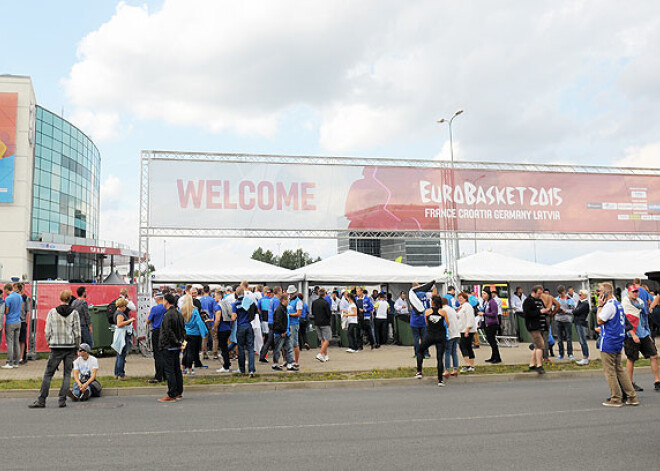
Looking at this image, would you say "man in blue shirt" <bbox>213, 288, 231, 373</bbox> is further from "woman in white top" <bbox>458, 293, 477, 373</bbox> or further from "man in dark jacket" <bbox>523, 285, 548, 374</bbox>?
"man in dark jacket" <bbox>523, 285, 548, 374</bbox>

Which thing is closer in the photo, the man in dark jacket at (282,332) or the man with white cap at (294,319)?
the man in dark jacket at (282,332)

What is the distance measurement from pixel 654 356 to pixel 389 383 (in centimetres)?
450

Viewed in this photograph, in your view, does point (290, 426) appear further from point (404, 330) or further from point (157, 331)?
point (404, 330)

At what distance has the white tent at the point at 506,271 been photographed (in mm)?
19500

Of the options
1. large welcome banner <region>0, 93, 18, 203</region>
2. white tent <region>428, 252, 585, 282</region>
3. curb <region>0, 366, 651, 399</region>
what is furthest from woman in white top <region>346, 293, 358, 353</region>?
large welcome banner <region>0, 93, 18, 203</region>

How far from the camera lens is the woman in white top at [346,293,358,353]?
48.8 ft

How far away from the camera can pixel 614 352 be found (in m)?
7.78

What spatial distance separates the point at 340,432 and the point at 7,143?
A: 40345 mm

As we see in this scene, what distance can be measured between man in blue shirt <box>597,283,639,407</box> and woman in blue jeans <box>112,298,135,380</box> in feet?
27.4

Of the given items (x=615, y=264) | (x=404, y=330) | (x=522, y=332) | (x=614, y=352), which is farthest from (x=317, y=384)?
(x=615, y=264)

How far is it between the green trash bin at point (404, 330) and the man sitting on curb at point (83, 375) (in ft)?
34.1

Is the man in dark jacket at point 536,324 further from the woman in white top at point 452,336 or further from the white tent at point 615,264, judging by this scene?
the white tent at point 615,264

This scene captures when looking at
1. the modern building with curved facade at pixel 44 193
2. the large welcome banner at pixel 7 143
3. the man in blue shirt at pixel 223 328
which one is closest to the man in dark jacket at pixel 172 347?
the man in blue shirt at pixel 223 328

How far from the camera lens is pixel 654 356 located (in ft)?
29.2
